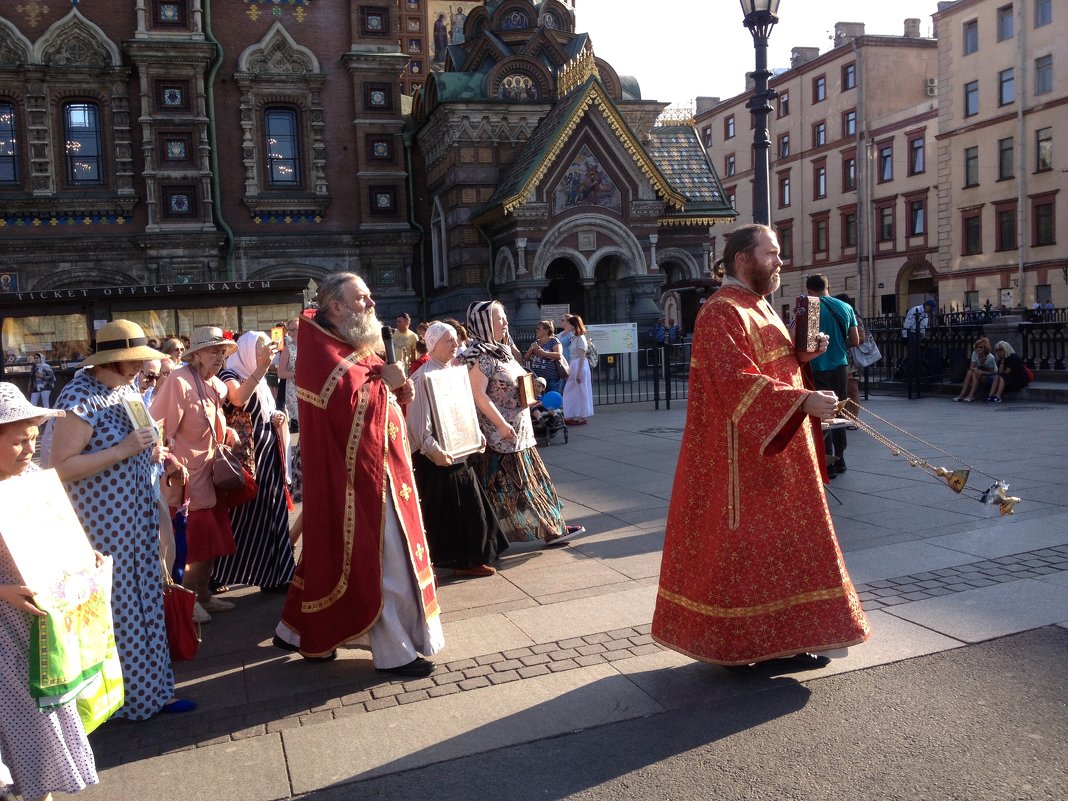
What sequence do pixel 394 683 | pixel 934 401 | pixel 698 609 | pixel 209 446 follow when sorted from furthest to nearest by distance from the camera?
pixel 934 401, pixel 209 446, pixel 394 683, pixel 698 609

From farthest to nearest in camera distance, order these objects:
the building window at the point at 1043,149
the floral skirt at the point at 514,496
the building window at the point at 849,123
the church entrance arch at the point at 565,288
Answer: the building window at the point at 849,123 < the building window at the point at 1043,149 < the church entrance arch at the point at 565,288 < the floral skirt at the point at 514,496

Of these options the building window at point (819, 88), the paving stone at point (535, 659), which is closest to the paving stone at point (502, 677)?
the paving stone at point (535, 659)

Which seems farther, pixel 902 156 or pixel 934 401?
pixel 902 156

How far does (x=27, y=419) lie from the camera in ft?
10.9

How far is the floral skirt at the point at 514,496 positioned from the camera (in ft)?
23.9

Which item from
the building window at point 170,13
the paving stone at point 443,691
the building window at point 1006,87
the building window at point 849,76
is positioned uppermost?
the building window at point 849,76

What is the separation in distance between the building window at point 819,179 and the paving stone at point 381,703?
53.6 metres

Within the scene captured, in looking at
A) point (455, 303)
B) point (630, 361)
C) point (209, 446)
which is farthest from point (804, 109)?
point (209, 446)

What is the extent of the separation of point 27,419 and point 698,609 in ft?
9.39

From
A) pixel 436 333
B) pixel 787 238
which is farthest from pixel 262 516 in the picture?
pixel 787 238

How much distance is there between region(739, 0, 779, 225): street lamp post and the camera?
9133mm

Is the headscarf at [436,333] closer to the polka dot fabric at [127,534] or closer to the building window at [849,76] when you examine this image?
the polka dot fabric at [127,534]

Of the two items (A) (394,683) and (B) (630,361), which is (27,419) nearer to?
(A) (394,683)

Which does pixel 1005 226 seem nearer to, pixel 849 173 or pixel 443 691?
pixel 849 173
